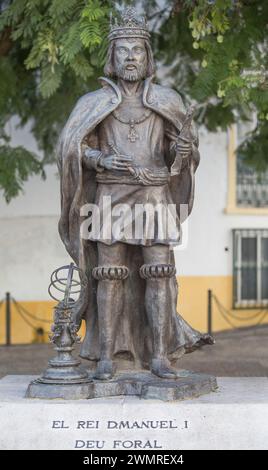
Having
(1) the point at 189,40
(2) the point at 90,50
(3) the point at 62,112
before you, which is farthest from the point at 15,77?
(2) the point at 90,50

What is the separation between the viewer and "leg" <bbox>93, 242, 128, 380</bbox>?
24.0 ft

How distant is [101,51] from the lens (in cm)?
946

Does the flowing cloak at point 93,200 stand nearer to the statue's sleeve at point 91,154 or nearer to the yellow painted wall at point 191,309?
the statue's sleeve at point 91,154

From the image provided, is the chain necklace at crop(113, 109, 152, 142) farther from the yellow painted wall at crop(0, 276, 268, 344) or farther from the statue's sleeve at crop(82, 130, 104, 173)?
the yellow painted wall at crop(0, 276, 268, 344)

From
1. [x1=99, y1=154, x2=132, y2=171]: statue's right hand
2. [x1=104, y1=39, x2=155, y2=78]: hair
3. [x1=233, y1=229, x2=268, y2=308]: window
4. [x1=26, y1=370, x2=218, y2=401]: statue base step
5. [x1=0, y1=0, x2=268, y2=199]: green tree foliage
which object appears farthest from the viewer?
[x1=233, y1=229, x2=268, y2=308]: window

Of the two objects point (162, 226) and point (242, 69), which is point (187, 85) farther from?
point (162, 226)

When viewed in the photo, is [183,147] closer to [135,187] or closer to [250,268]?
[135,187]

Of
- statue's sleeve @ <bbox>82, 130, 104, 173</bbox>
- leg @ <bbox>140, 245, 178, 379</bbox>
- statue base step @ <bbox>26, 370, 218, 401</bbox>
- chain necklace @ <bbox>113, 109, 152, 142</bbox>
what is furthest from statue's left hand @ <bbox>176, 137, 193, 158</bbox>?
statue base step @ <bbox>26, 370, 218, 401</bbox>

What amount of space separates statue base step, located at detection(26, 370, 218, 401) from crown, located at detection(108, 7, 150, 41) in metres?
2.49

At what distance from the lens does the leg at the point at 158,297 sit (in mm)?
7275

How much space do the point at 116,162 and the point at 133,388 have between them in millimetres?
1610

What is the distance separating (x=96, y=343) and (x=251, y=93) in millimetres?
3534
